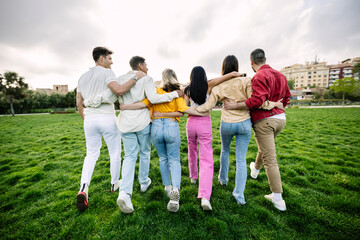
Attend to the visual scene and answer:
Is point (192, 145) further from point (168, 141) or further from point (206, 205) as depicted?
point (206, 205)

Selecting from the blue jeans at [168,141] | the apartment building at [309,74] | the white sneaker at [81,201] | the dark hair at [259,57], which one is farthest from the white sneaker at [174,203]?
the apartment building at [309,74]

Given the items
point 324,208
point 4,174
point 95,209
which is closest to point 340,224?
point 324,208

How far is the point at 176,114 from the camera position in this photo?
98.3 inches

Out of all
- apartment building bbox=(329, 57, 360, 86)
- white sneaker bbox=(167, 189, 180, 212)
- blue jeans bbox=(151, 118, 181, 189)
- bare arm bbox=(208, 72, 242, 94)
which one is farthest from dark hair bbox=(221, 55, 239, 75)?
apartment building bbox=(329, 57, 360, 86)

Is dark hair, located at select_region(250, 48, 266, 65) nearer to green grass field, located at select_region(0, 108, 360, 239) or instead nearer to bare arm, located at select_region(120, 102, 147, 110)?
bare arm, located at select_region(120, 102, 147, 110)

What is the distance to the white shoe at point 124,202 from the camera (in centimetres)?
230

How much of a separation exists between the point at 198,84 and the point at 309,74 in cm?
12217

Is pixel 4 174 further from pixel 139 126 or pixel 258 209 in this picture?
pixel 258 209

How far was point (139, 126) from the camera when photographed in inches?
97.9

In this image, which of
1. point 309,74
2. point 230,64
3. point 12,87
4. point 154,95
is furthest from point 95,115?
point 309,74

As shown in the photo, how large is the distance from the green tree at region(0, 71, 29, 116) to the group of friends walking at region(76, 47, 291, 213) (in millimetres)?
40212

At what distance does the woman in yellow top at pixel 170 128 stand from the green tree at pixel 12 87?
41093 millimetres

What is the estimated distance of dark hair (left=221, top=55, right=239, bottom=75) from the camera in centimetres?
256

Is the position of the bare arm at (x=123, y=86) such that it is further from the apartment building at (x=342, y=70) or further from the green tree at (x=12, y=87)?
the apartment building at (x=342, y=70)
